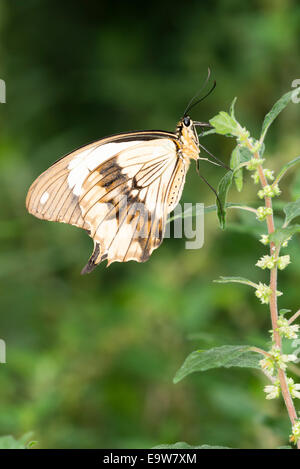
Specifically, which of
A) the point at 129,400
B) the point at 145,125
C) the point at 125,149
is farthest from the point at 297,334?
the point at 145,125

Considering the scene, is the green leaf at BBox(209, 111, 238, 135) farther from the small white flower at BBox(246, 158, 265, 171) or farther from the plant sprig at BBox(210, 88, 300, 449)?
the small white flower at BBox(246, 158, 265, 171)

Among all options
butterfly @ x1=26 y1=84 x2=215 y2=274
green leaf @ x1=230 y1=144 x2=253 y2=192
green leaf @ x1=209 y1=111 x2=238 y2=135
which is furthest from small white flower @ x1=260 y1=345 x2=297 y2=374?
butterfly @ x1=26 y1=84 x2=215 y2=274

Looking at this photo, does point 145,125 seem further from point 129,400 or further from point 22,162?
point 129,400

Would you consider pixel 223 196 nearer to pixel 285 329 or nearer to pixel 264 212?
pixel 264 212

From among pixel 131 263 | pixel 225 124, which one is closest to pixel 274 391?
pixel 225 124
